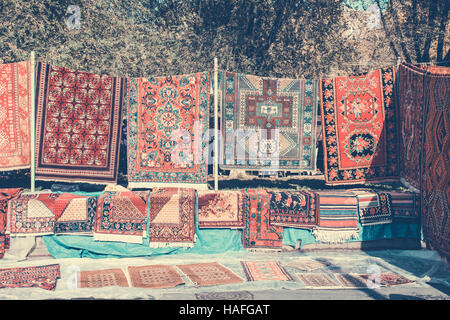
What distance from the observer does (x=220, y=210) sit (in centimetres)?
619

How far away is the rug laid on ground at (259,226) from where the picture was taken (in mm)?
6164

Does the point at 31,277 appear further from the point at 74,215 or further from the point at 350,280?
the point at 350,280

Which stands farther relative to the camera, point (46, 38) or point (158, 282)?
point (46, 38)

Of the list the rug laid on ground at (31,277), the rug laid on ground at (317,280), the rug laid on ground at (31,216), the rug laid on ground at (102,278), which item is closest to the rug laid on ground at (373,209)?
the rug laid on ground at (317,280)

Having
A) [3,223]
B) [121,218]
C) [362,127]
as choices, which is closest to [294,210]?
[362,127]

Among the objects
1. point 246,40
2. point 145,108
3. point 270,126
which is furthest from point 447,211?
point 246,40

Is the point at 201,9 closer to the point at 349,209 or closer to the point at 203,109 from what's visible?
the point at 203,109

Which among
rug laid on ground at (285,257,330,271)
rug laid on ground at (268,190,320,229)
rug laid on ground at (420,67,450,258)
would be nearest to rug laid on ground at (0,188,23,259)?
rug laid on ground at (268,190,320,229)

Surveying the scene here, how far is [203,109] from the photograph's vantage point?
6.89 metres

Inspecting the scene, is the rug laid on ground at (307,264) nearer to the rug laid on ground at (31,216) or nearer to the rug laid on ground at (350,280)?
the rug laid on ground at (350,280)

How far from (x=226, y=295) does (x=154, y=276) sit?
3.21 ft

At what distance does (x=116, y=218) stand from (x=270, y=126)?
2.67 meters

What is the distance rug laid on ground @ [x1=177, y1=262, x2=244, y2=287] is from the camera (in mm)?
4949

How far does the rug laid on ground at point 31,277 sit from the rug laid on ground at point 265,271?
210 centimetres
